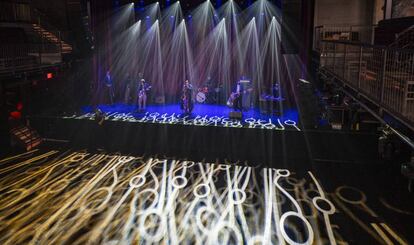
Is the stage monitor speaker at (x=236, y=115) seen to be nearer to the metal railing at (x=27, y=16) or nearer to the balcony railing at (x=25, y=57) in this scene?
the balcony railing at (x=25, y=57)

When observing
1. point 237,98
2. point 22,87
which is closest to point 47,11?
point 22,87

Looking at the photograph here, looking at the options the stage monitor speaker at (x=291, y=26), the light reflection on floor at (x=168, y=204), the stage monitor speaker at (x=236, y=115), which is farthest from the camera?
the stage monitor speaker at (x=291, y=26)

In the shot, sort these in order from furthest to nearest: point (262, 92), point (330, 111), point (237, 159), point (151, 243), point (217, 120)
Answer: point (262, 92)
point (217, 120)
point (237, 159)
point (330, 111)
point (151, 243)

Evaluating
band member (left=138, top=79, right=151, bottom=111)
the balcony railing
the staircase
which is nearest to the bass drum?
band member (left=138, top=79, right=151, bottom=111)

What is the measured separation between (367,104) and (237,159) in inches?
153

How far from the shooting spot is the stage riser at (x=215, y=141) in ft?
25.7

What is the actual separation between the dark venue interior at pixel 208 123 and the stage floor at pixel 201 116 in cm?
6

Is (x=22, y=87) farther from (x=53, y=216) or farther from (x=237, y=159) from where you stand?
(x=237, y=159)

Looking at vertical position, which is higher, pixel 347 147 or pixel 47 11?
pixel 47 11

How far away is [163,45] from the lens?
13500 mm

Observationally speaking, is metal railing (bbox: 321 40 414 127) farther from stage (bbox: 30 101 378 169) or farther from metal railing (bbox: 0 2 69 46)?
→ metal railing (bbox: 0 2 69 46)

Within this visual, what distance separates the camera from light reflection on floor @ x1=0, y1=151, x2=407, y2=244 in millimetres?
5148

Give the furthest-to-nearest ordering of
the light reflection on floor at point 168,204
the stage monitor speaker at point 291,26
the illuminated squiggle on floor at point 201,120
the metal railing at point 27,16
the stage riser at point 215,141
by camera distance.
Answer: the metal railing at point 27,16 → the stage monitor speaker at point 291,26 → the illuminated squiggle on floor at point 201,120 → the stage riser at point 215,141 → the light reflection on floor at point 168,204

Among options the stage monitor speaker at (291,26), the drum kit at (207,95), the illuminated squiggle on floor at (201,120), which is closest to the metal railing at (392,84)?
the illuminated squiggle on floor at (201,120)
